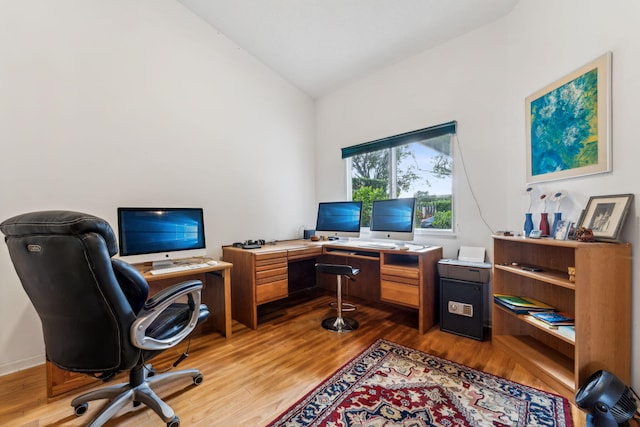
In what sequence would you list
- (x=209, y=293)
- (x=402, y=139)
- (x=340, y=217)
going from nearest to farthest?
1. (x=209, y=293)
2. (x=402, y=139)
3. (x=340, y=217)

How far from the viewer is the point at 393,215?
2.85 meters

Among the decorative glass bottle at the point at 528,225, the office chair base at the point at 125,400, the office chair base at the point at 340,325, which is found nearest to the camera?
the office chair base at the point at 125,400

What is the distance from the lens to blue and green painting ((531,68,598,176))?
1754 millimetres

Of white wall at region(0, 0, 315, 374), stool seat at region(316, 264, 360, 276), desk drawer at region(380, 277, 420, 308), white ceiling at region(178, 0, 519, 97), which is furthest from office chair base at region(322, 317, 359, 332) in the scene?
white ceiling at region(178, 0, 519, 97)

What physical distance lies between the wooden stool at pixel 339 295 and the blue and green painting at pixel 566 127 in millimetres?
1786

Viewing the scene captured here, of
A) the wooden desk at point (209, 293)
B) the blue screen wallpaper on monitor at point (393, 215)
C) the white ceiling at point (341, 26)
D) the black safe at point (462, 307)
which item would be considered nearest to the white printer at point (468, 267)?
the black safe at point (462, 307)

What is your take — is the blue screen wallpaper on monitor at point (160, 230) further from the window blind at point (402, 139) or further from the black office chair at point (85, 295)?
the window blind at point (402, 139)

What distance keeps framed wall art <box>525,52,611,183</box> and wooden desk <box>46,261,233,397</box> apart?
2.80 metres

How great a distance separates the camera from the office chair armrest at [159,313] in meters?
1.24

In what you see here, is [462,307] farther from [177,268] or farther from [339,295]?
[177,268]

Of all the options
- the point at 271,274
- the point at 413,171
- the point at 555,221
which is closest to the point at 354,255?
the point at 271,274

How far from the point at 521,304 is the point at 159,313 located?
2.50 metres

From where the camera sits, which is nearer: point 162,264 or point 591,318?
point 591,318

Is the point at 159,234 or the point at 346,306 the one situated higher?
the point at 159,234
